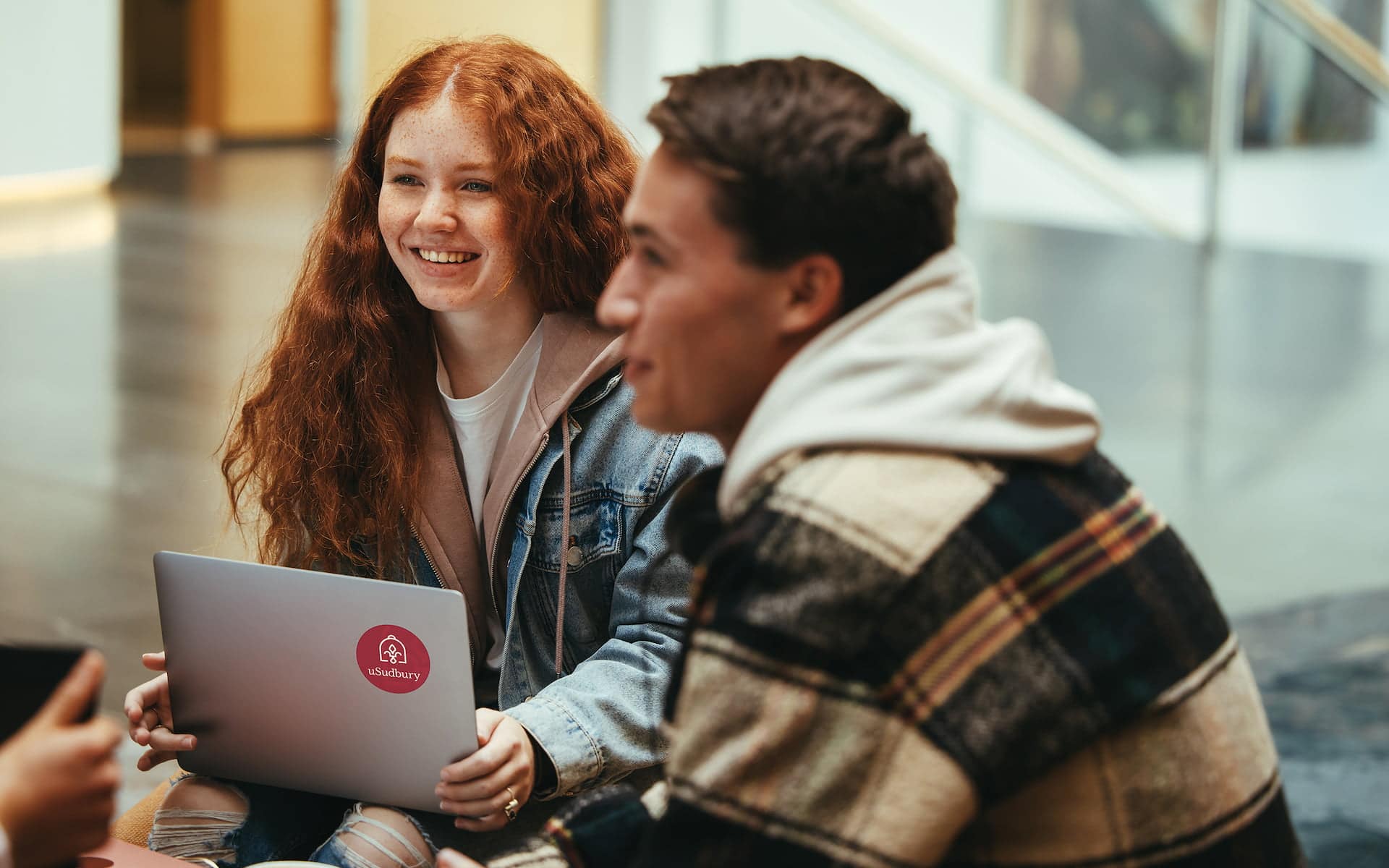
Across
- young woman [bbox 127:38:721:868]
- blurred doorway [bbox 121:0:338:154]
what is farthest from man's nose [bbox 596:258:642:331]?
blurred doorway [bbox 121:0:338:154]

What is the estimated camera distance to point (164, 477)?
474 centimetres

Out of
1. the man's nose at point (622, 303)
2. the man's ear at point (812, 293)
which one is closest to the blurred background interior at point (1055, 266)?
the man's nose at point (622, 303)

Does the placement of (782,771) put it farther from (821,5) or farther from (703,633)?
(821,5)

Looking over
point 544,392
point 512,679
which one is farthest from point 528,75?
point 512,679

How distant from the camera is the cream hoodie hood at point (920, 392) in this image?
42.0 inches

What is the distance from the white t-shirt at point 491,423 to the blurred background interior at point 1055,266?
449 mm

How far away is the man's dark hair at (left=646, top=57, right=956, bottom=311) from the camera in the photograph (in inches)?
43.3

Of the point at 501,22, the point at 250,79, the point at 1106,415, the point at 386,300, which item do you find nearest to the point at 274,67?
the point at 250,79

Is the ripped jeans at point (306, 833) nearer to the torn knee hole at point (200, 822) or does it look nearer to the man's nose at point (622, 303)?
the torn knee hole at point (200, 822)

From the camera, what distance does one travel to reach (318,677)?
155 cm

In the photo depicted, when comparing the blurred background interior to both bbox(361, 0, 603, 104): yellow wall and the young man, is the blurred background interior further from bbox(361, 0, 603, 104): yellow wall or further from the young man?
the young man

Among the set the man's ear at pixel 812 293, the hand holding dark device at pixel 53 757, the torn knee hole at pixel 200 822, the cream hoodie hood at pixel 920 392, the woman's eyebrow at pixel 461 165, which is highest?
the woman's eyebrow at pixel 461 165

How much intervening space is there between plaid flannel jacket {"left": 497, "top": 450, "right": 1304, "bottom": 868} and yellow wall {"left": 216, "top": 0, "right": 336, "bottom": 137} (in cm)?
1382

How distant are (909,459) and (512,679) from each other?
869 mm
